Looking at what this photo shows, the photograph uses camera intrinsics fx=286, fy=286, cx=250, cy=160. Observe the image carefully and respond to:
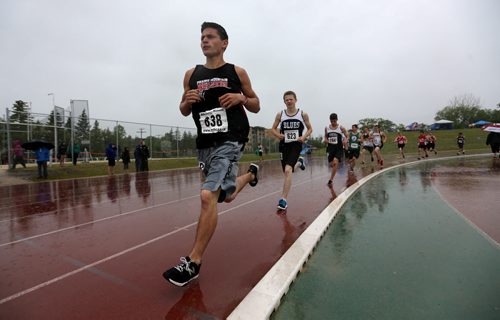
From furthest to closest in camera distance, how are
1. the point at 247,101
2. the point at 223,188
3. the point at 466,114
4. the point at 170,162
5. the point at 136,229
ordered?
the point at 466,114 → the point at 170,162 → the point at 136,229 → the point at 247,101 → the point at 223,188

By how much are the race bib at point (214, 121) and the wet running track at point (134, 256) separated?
126cm

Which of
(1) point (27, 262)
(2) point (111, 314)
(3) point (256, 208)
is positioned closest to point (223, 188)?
(2) point (111, 314)

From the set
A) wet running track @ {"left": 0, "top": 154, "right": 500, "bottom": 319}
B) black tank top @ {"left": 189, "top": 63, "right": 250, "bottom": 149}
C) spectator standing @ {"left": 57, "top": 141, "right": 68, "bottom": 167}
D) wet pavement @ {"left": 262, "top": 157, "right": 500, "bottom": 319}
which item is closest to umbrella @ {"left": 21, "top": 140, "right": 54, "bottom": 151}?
spectator standing @ {"left": 57, "top": 141, "right": 68, "bottom": 167}

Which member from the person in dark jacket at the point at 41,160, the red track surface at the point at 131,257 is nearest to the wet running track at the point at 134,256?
the red track surface at the point at 131,257

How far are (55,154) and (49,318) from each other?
18.3m

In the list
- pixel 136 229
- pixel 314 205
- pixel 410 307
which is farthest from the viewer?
pixel 314 205

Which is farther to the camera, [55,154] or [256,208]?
[55,154]

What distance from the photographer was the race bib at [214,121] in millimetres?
2678

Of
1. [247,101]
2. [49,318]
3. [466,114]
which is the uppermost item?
[466,114]

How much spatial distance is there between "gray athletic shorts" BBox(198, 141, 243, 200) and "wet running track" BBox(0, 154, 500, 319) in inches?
29.6

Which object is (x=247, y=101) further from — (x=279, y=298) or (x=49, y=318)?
(x=49, y=318)

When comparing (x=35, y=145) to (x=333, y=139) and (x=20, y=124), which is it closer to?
(x=20, y=124)

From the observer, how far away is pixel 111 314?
1900 mm

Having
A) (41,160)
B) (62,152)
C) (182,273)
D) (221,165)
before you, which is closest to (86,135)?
(62,152)
